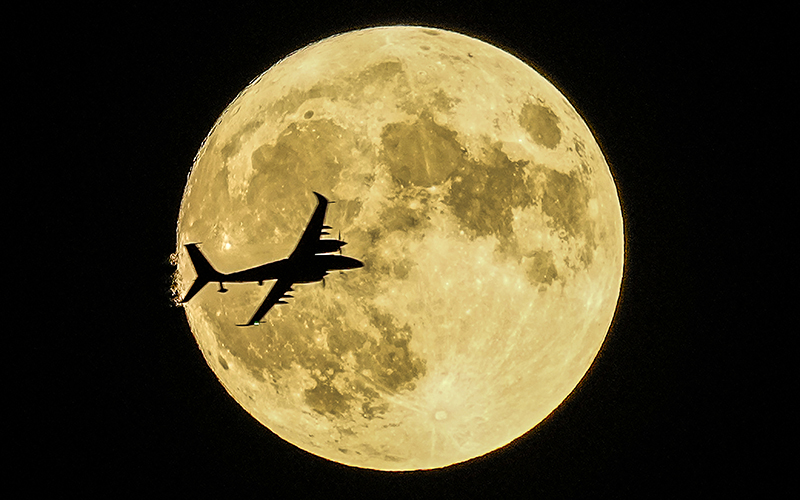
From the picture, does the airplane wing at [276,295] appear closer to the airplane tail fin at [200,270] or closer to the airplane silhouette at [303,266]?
the airplane silhouette at [303,266]

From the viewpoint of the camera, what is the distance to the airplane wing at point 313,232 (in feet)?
19.1

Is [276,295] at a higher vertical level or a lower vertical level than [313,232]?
lower

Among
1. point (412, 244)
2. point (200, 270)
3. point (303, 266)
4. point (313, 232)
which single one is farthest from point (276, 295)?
point (412, 244)

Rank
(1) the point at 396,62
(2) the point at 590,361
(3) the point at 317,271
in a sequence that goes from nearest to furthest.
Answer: (3) the point at 317,271, (1) the point at 396,62, (2) the point at 590,361

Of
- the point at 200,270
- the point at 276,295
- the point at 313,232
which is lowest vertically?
the point at 276,295

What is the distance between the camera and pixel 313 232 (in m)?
5.94

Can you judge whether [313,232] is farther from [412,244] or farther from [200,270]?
[200,270]

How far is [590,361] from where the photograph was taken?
24.9 ft

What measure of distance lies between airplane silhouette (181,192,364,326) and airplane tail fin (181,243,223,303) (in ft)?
0.23

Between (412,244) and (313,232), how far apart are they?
1.21 meters

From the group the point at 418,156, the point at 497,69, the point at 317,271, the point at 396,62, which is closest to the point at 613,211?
the point at 497,69

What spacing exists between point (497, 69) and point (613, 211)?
2.71m

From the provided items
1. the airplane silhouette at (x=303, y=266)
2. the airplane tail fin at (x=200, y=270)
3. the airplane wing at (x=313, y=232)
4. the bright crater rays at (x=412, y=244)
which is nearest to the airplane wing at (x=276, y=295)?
the airplane silhouette at (x=303, y=266)

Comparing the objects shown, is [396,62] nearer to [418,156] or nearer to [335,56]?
[335,56]
